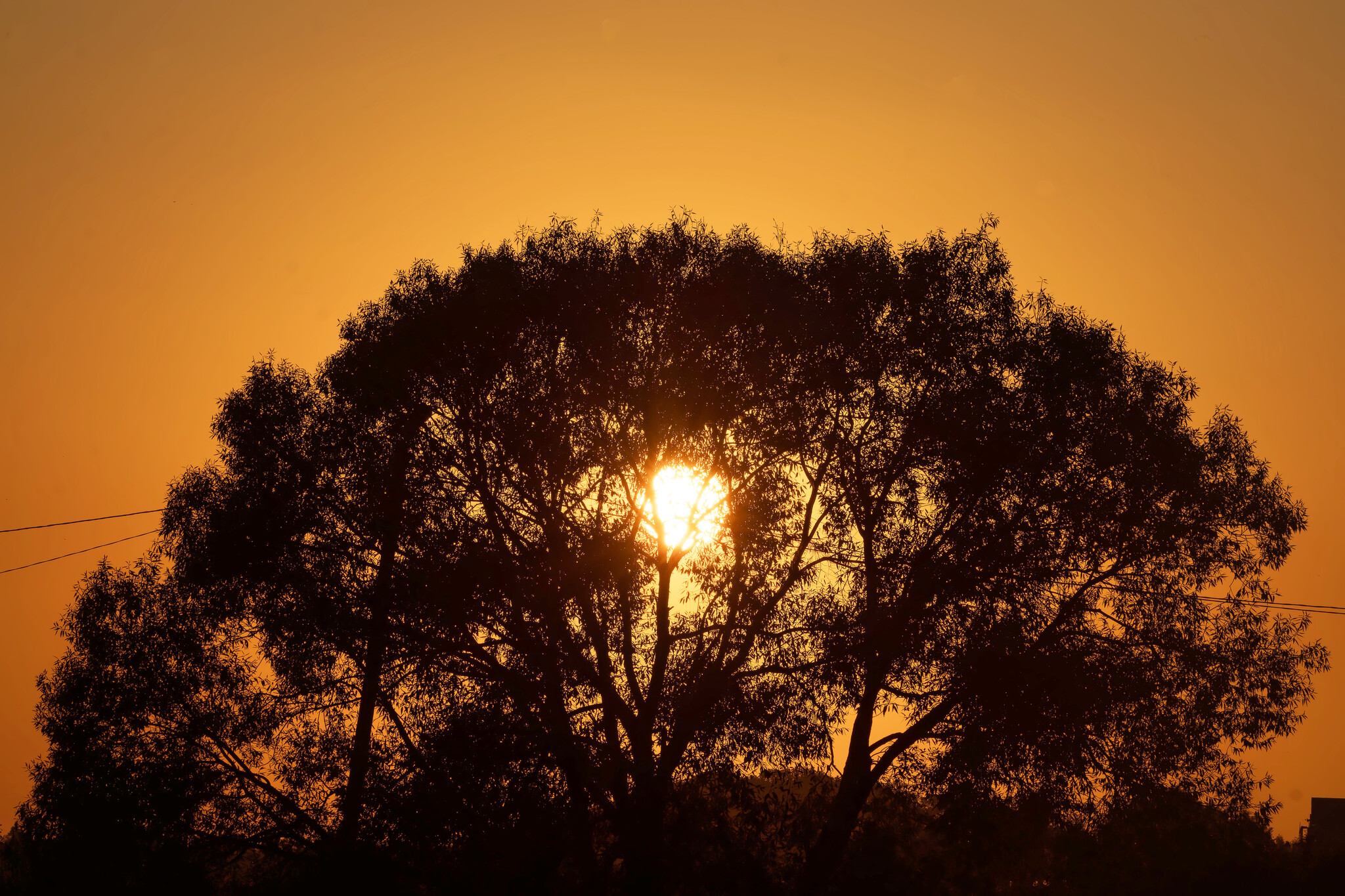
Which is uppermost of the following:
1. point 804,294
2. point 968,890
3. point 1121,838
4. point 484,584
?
point 804,294

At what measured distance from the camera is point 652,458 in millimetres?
19250

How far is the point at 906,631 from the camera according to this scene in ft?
60.6

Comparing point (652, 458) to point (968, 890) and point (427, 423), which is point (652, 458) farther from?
point (968, 890)

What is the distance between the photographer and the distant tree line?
18.4 metres

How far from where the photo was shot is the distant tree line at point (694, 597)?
18.4 metres

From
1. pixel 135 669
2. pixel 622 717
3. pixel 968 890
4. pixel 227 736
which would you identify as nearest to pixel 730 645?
pixel 622 717

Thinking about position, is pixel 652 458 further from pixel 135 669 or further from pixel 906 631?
pixel 135 669

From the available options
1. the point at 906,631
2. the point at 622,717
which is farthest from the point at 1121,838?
the point at 622,717

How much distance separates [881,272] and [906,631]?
7640mm

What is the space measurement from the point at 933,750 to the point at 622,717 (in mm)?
6631

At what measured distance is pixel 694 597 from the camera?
66.0 ft

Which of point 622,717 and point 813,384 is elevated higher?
point 813,384

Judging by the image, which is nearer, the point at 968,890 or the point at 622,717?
the point at 622,717

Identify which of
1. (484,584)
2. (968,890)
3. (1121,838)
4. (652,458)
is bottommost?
(968,890)
